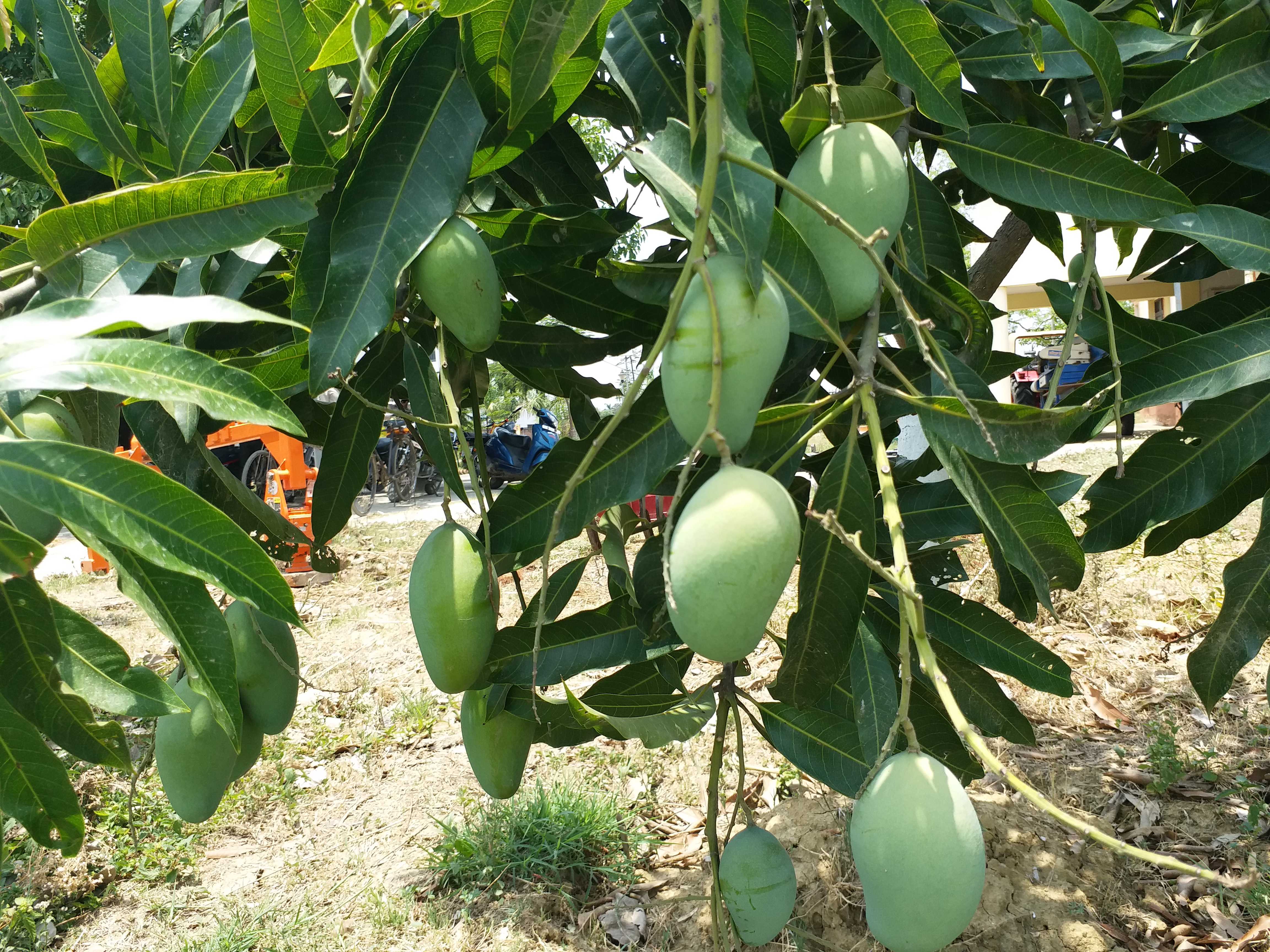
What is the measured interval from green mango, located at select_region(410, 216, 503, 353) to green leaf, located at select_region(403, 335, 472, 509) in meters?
0.11

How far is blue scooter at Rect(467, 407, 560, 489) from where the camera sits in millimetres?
11414

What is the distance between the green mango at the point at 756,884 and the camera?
3.59ft

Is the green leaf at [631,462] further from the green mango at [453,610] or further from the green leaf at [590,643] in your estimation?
the green leaf at [590,643]

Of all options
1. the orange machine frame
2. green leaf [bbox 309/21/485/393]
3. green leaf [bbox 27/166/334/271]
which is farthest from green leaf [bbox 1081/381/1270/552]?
the orange machine frame

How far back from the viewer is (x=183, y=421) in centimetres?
84

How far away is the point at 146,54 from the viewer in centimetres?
94

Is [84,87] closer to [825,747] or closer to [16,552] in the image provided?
[16,552]

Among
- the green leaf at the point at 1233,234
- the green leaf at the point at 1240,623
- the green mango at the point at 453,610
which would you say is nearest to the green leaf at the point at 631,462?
the green mango at the point at 453,610

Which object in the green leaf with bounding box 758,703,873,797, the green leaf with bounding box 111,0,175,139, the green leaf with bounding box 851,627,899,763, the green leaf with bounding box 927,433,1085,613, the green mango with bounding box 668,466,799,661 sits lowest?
the green leaf with bounding box 758,703,873,797

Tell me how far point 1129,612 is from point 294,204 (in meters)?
3.81

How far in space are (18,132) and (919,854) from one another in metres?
0.96

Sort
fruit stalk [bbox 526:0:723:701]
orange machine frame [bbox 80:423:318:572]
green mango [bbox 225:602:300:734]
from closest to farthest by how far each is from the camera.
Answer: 1. fruit stalk [bbox 526:0:723:701]
2. green mango [bbox 225:602:300:734]
3. orange machine frame [bbox 80:423:318:572]

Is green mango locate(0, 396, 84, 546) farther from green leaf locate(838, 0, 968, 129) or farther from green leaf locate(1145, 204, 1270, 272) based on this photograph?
green leaf locate(1145, 204, 1270, 272)

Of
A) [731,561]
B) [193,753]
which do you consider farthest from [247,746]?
[731,561]
